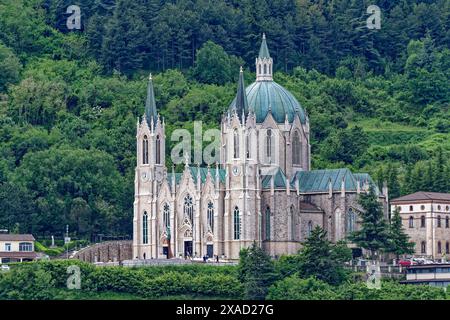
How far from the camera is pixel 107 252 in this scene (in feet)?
467

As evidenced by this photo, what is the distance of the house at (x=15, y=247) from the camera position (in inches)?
5389

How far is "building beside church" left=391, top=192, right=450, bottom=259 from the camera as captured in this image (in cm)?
14100

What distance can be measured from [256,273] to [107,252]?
659 inches

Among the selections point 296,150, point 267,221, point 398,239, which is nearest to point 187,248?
point 267,221

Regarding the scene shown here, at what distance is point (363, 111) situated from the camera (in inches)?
6959

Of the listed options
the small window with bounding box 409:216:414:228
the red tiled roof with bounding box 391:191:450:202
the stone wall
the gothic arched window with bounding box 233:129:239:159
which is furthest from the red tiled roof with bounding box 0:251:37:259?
the small window with bounding box 409:216:414:228

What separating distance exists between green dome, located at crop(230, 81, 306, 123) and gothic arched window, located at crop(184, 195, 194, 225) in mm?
6899

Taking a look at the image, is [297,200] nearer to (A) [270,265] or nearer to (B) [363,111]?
(A) [270,265]

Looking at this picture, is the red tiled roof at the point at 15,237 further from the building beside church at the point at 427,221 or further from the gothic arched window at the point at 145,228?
the building beside church at the point at 427,221

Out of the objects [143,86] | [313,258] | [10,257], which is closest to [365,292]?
[313,258]

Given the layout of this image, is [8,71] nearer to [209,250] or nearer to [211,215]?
[211,215]

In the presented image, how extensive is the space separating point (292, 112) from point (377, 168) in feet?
54.0

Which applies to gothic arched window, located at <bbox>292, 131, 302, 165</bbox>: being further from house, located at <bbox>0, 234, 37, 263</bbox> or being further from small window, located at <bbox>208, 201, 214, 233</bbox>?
house, located at <bbox>0, 234, 37, 263</bbox>

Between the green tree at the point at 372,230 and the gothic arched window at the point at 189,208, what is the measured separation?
1046 centimetres
